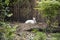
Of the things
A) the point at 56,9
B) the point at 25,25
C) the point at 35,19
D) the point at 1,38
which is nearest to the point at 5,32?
the point at 1,38

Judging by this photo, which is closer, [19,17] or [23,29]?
[23,29]

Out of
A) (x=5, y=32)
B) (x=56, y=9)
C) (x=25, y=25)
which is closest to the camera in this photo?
(x=5, y=32)

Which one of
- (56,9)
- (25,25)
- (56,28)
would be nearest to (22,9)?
(25,25)

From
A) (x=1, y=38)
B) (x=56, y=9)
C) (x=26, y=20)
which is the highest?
(x=56, y=9)

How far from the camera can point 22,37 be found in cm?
620

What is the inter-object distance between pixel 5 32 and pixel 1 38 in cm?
24

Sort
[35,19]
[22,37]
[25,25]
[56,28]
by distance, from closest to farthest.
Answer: [22,37] → [56,28] → [25,25] → [35,19]

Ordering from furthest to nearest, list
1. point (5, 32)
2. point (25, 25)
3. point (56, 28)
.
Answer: point (25, 25), point (56, 28), point (5, 32)

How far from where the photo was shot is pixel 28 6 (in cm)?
865

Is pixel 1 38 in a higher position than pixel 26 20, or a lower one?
higher

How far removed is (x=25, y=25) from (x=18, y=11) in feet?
4.23

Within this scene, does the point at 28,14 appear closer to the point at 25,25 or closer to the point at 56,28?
the point at 25,25

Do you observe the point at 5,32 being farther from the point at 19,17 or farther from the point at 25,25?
the point at 19,17

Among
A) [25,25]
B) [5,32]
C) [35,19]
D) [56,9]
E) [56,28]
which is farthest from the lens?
[35,19]
